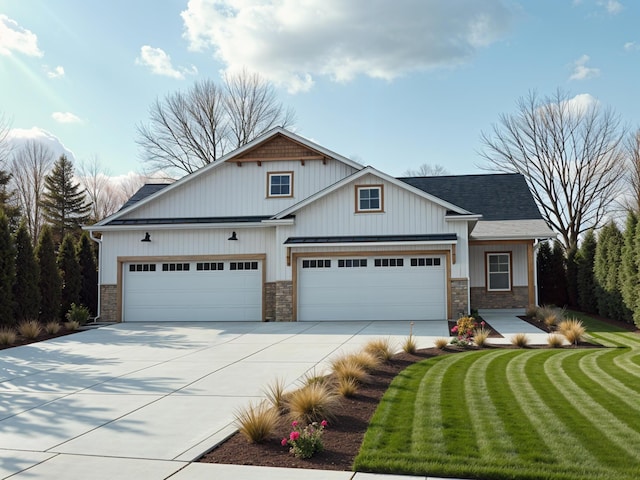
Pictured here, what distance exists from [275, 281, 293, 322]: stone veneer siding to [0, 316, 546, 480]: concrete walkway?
2069mm

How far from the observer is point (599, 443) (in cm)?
550

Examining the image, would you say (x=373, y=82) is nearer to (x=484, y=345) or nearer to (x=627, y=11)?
(x=627, y=11)

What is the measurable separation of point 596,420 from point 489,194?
18.4 meters

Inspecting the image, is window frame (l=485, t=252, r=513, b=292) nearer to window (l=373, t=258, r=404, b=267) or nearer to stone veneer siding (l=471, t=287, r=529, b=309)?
stone veneer siding (l=471, t=287, r=529, b=309)

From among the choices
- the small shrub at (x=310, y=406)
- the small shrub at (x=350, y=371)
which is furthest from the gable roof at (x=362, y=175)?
the small shrub at (x=310, y=406)

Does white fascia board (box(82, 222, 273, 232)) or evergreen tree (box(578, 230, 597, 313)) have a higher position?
white fascia board (box(82, 222, 273, 232))

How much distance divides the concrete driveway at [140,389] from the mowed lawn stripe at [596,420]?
389cm

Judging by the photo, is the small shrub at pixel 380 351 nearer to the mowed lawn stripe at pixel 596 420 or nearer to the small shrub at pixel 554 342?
the mowed lawn stripe at pixel 596 420

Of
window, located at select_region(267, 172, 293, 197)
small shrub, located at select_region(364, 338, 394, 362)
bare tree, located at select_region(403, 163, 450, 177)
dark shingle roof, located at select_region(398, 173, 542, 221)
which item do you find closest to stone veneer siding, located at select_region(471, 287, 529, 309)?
dark shingle roof, located at select_region(398, 173, 542, 221)

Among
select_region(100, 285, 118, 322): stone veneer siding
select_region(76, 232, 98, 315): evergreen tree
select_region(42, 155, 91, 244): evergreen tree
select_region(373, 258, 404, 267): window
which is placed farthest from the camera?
select_region(42, 155, 91, 244): evergreen tree

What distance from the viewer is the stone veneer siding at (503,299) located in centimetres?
2130

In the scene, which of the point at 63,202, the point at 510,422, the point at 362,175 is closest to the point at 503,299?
the point at 362,175

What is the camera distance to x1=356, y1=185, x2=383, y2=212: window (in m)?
18.4

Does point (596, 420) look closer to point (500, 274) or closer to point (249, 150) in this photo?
point (500, 274)
